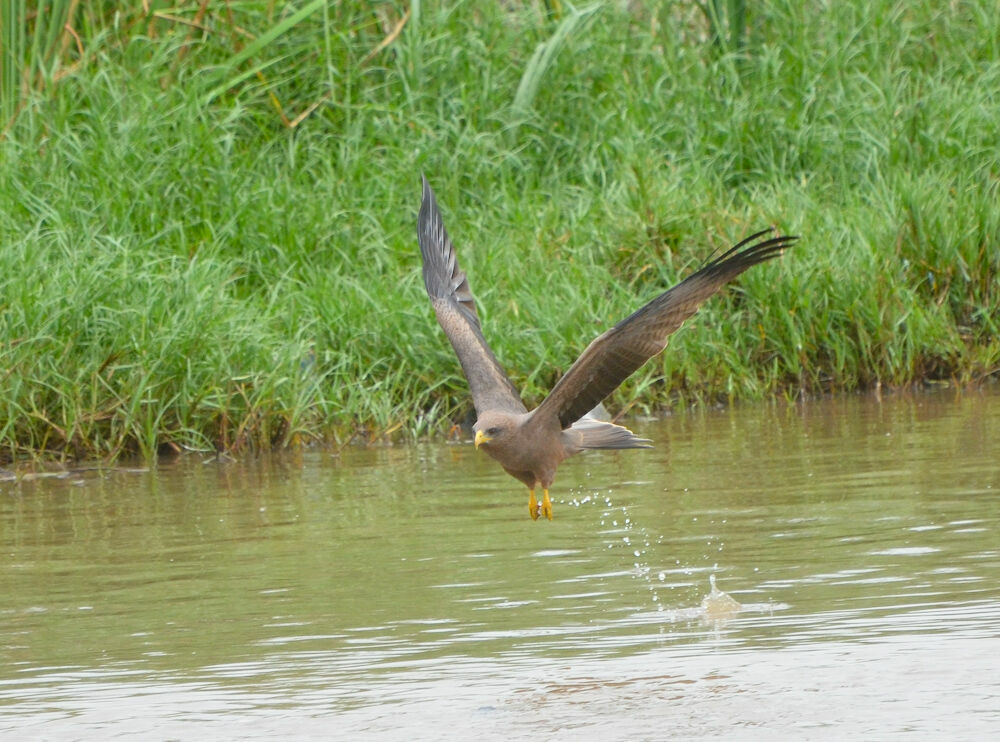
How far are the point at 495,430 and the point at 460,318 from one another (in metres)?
1.07

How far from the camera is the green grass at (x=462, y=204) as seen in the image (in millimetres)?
8789

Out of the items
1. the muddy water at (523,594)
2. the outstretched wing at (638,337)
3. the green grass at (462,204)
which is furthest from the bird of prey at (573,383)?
the green grass at (462,204)

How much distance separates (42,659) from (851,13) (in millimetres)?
9494

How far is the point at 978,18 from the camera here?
12.7 metres

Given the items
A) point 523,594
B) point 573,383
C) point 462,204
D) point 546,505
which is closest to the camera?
point 523,594

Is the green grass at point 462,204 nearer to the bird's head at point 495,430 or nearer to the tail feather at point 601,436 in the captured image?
the tail feather at point 601,436

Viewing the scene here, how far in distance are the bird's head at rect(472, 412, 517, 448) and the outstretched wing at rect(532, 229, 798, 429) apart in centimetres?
10

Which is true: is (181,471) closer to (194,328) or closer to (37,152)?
(194,328)

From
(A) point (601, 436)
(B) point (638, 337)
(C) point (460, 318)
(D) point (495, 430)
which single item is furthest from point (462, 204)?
(B) point (638, 337)

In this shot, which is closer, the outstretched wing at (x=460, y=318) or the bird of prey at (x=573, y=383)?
the bird of prey at (x=573, y=383)

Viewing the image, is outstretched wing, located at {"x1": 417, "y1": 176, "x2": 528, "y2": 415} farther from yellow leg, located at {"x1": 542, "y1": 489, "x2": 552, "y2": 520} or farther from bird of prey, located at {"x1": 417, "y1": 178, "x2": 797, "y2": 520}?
yellow leg, located at {"x1": 542, "y1": 489, "x2": 552, "y2": 520}

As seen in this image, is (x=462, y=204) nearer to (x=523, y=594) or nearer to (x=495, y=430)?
(x=495, y=430)

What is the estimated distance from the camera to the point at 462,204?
11359 millimetres

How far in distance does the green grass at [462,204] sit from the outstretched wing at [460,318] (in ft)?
5.62
